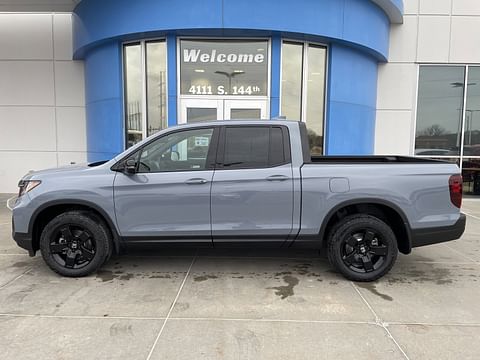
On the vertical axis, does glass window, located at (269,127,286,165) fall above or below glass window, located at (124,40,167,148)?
below

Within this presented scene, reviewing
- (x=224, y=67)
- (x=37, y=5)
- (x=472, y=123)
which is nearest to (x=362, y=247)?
(x=224, y=67)

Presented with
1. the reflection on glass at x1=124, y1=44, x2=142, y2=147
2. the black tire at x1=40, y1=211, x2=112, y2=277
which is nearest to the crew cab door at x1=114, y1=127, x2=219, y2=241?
the black tire at x1=40, y1=211, x2=112, y2=277

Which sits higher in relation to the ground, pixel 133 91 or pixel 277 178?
pixel 133 91

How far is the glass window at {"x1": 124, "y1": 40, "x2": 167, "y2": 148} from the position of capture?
9.13m

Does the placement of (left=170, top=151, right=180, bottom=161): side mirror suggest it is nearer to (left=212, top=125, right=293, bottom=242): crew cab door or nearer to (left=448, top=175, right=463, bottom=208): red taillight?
(left=212, top=125, right=293, bottom=242): crew cab door

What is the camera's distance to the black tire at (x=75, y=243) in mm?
4465

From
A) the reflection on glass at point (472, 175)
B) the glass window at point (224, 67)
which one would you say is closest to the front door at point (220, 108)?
the glass window at point (224, 67)

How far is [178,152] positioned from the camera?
15.1 feet

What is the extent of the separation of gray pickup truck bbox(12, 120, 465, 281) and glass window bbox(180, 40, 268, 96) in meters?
4.82

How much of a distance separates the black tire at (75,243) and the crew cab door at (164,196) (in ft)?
0.95

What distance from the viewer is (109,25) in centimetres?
888

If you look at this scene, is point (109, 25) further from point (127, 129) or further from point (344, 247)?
point (344, 247)

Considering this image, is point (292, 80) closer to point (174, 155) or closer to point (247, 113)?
point (247, 113)

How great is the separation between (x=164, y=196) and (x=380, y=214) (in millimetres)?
2579
